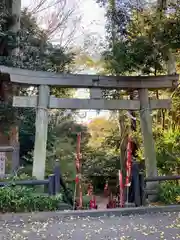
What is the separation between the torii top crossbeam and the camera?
726 cm

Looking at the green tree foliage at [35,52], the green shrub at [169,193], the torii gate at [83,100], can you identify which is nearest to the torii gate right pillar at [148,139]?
the torii gate at [83,100]

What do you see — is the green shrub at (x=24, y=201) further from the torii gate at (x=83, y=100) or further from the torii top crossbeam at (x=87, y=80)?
the torii top crossbeam at (x=87, y=80)

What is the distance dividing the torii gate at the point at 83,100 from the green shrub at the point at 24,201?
1003 millimetres

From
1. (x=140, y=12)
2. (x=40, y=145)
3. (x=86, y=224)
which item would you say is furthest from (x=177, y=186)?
(x=140, y=12)

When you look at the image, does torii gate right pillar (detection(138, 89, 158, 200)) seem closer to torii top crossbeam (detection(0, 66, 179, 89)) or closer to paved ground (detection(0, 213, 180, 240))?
torii top crossbeam (detection(0, 66, 179, 89))

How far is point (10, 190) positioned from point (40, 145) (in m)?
1.47

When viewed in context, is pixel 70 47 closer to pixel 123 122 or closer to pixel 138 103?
pixel 123 122

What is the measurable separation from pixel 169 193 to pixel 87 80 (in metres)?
3.26

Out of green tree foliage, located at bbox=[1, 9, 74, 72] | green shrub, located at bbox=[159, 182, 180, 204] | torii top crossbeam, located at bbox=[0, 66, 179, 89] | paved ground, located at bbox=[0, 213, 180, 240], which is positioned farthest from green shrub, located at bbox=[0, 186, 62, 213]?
green tree foliage, located at bbox=[1, 9, 74, 72]

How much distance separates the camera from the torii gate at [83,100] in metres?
7.25

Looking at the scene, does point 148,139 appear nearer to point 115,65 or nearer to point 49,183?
point 115,65

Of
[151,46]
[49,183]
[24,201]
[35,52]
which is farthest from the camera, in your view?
[35,52]

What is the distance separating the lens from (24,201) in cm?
602

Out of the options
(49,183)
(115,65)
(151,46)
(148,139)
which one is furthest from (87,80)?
(49,183)
